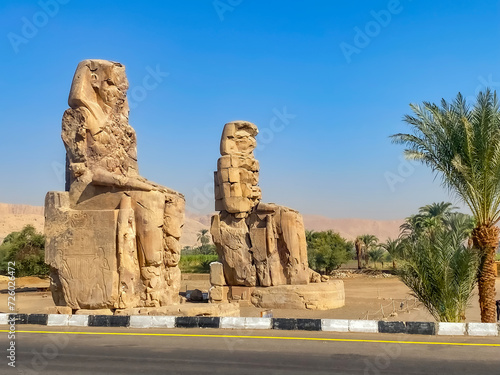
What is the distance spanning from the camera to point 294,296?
45.4 ft

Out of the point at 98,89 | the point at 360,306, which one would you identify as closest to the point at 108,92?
the point at 98,89

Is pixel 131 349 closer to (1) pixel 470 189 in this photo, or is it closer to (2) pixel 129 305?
(2) pixel 129 305

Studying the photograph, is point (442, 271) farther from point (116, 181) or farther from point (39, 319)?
point (39, 319)

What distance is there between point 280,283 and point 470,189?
7058mm

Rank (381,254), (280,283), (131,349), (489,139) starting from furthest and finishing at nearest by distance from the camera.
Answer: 1. (381,254)
2. (280,283)
3. (489,139)
4. (131,349)

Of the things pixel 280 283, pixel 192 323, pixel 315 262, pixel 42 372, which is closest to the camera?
pixel 42 372

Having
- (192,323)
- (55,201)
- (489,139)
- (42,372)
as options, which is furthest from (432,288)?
(55,201)

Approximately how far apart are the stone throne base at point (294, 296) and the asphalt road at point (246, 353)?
21.6 ft

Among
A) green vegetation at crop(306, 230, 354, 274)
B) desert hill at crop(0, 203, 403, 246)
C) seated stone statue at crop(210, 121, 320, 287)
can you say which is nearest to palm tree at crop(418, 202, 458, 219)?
green vegetation at crop(306, 230, 354, 274)

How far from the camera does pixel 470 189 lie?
8641mm

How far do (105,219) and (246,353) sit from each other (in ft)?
13.9

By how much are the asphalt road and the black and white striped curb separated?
0.21 meters

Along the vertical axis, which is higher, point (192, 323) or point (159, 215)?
point (159, 215)

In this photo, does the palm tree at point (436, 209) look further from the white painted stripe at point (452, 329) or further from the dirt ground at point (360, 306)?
the white painted stripe at point (452, 329)
